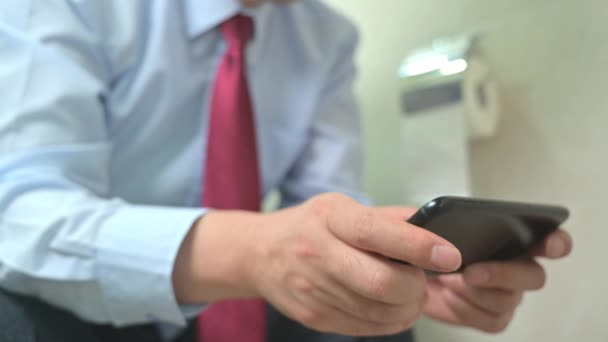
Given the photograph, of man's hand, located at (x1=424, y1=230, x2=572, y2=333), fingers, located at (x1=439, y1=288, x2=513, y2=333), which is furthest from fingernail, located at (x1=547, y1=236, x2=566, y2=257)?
fingers, located at (x1=439, y1=288, x2=513, y2=333)

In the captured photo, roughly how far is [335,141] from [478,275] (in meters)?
0.37

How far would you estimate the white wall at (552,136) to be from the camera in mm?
635

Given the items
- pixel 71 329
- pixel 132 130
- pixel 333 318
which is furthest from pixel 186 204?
pixel 333 318

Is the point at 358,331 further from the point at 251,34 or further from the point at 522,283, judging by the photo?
the point at 251,34

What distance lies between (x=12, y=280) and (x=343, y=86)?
1.88ft

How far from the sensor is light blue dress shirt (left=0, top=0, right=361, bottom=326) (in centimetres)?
39

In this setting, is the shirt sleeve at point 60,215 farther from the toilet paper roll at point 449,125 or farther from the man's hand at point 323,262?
the toilet paper roll at point 449,125

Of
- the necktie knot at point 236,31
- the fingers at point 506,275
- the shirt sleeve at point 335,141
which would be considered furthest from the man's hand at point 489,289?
the necktie knot at point 236,31

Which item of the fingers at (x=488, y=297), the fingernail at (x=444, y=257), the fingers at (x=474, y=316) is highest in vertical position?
the fingernail at (x=444, y=257)

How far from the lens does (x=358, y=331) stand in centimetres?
36

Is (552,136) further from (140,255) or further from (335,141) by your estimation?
(140,255)

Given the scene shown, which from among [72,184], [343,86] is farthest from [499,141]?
[72,184]

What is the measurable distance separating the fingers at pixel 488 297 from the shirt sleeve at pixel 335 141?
260mm

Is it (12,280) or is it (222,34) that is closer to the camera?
(12,280)
